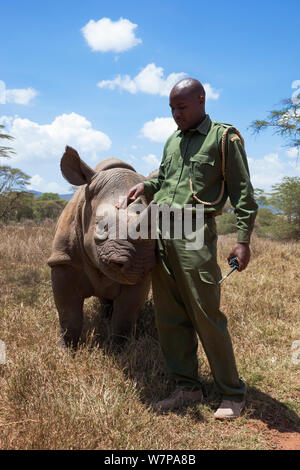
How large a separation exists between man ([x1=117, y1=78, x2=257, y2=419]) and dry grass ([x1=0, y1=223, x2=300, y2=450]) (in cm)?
24

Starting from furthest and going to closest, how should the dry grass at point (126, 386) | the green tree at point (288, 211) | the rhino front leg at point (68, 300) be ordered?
the green tree at point (288, 211), the rhino front leg at point (68, 300), the dry grass at point (126, 386)

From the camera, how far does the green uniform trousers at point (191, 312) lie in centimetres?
305

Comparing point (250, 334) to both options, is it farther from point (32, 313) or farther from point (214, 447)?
point (32, 313)

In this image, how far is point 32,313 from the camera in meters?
4.88

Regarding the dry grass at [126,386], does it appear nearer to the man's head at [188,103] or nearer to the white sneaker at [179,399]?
Result: the white sneaker at [179,399]

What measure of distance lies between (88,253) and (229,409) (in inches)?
67.6

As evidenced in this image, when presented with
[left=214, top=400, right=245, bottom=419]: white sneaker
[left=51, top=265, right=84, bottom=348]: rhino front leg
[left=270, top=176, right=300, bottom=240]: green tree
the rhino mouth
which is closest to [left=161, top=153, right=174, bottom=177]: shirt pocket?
the rhino mouth

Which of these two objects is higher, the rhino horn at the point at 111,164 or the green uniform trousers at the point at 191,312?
the rhino horn at the point at 111,164

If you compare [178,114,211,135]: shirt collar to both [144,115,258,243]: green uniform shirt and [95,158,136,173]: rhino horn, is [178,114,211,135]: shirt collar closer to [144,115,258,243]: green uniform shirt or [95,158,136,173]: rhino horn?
[144,115,258,243]: green uniform shirt

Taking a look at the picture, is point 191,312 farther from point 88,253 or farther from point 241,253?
point 88,253

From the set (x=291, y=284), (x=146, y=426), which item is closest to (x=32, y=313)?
(x=146, y=426)

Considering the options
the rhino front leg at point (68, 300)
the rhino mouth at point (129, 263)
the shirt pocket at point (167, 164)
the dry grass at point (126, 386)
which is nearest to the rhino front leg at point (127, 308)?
the dry grass at point (126, 386)

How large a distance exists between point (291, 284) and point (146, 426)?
14.1 feet

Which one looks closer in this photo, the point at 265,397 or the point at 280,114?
the point at 265,397
